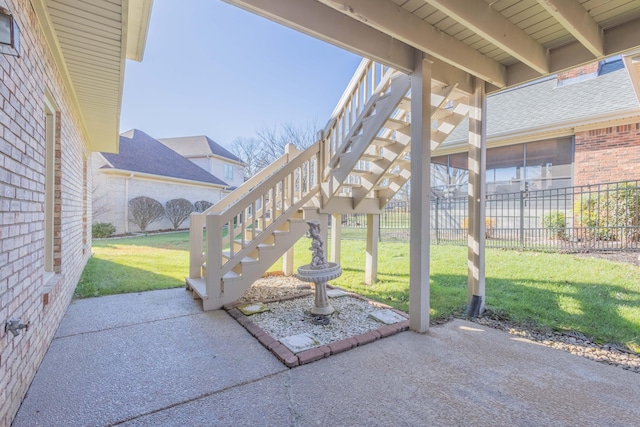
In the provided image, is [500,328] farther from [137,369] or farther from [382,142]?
[137,369]

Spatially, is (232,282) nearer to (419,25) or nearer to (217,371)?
(217,371)

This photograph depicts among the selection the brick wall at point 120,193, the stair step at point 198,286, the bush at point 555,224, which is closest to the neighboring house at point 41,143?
the stair step at point 198,286

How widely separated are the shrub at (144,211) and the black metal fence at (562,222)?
1026 cm

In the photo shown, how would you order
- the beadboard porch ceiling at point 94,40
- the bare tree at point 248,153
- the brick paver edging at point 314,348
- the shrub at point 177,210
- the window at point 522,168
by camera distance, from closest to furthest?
the beadboard porch ceiling at point 94,40
the brick paver edging at point 314,348
the window at point 522,168
the shrub at point 177,210
the bare tree at point 248,153

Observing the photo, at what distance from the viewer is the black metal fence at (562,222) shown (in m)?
5.77

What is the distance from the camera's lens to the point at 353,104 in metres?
4.04

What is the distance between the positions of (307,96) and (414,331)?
1993cm

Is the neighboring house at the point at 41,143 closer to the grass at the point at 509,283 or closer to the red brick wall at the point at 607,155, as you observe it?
the grass at the point at 509,283

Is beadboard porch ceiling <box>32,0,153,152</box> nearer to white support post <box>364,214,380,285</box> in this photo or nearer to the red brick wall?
white support post <box>364,214,380,285</box>

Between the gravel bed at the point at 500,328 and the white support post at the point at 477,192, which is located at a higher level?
the white support post at the point at 477,192

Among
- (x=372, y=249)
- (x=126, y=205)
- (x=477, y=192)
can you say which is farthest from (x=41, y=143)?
(x=126, y=205)

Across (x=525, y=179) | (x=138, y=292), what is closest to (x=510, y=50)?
(x=138, y=292)

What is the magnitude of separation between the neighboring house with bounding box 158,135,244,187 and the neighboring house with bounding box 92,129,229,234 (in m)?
3.38

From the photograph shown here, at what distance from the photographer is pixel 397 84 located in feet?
10.7
